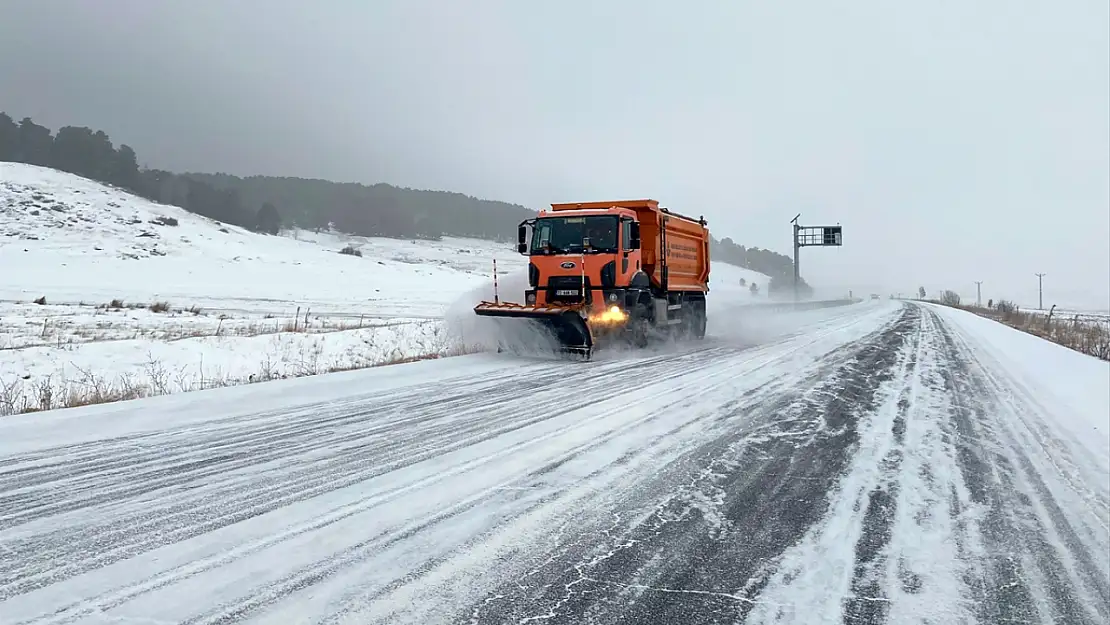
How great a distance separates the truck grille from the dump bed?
2.10m

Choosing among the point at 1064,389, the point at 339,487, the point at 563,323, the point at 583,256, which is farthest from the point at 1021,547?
the point at 583,256

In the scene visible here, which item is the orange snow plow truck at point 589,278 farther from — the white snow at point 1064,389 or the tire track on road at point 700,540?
the white snow at point 1064,389

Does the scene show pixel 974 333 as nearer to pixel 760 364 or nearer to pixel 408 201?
pixel 760 364

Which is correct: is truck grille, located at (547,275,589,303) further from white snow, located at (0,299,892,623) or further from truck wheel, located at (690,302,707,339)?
truck wheel, located at (690,302,707,339)

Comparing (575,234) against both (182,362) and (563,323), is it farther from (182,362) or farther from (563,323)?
(182,362)

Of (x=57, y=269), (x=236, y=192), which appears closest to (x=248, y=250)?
(x=57, y=269)

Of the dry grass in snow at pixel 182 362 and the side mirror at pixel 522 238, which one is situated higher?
the side mirror at pixel 522 238

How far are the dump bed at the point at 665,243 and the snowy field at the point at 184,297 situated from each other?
9.81ft

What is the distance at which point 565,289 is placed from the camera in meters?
13.4

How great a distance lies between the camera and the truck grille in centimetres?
1331

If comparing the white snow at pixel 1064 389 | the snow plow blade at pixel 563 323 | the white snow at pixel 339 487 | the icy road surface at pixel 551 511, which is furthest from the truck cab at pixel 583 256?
→ the white snow at pixel 1064 389

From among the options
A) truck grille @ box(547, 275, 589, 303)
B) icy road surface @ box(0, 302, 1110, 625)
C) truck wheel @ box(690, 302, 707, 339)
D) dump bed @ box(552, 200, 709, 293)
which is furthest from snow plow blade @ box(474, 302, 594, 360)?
truck wheel @ box(690, 302, 707, 339)

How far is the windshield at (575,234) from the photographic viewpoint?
44.7ft

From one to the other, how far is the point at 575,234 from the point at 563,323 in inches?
88.5
